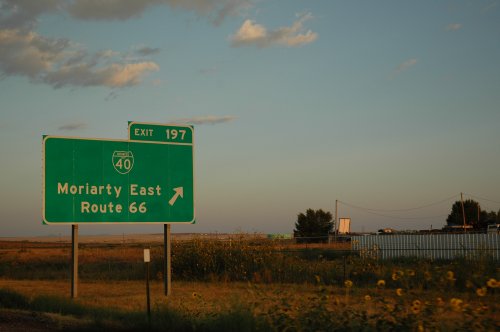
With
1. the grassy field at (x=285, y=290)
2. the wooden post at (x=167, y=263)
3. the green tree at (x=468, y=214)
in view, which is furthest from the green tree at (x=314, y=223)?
the wooden post at (x=167, y=263)

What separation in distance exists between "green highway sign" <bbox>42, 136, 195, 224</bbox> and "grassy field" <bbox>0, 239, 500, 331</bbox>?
8.26 ft

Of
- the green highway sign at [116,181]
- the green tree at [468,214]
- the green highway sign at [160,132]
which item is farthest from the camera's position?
the green tree at [468,214]

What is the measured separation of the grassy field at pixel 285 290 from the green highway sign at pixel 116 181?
2.52 m

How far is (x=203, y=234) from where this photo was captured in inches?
1201

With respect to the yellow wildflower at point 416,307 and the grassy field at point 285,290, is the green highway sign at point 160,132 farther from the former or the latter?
the yellow wildflower at point 416,307

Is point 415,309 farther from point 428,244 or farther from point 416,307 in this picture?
point 428,244

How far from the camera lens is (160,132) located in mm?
20391

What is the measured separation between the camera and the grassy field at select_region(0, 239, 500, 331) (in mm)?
8836

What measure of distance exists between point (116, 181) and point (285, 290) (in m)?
6.13

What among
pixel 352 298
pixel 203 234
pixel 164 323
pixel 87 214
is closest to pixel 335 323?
pixel 164 323

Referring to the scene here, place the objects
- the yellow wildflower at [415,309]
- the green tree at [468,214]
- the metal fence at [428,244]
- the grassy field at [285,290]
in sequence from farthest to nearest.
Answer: the green tree at [468,214]
the metal fence at [428,244]
the grassy field at [285,290]
the yellow wildflower at [415,309]

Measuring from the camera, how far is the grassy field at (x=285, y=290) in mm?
8836

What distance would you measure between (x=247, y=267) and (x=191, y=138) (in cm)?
811

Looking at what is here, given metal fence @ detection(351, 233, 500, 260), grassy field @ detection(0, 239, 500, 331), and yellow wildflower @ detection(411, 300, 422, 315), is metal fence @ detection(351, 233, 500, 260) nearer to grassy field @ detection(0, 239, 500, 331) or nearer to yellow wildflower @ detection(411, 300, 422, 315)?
grassy field @ detection(0, 239, 500, 331)
